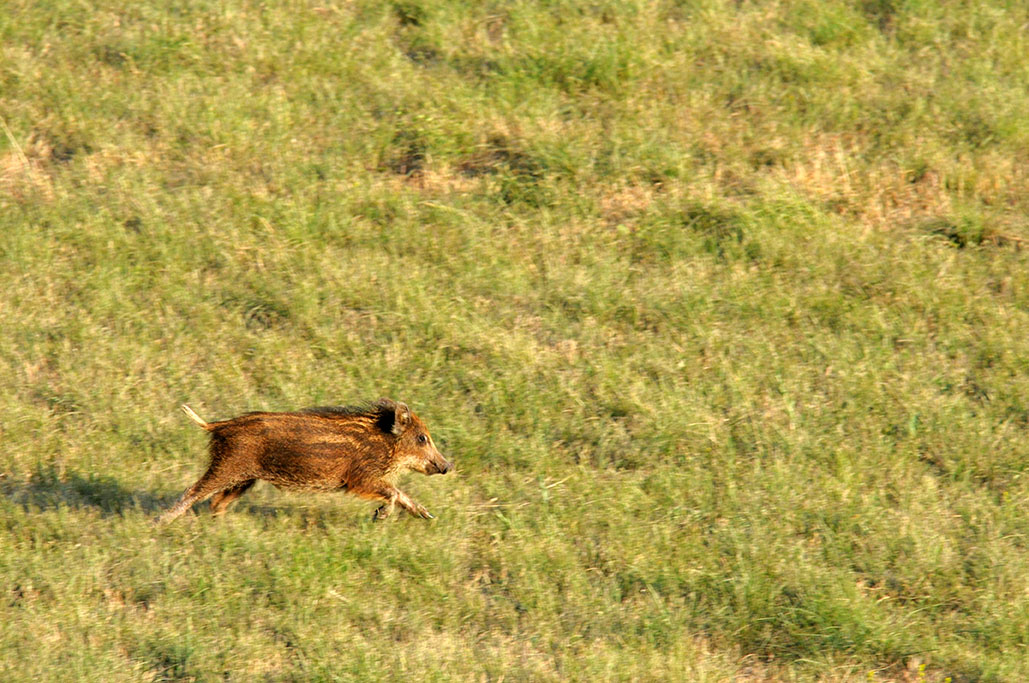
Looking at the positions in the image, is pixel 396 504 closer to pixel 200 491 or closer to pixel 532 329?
pixel 200 491

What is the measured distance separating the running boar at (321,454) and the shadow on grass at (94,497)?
0.59 feet

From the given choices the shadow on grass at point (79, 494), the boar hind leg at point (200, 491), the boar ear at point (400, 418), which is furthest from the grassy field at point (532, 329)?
the boar ear at point (400, 418)

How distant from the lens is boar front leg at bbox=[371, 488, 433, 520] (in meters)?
7.07

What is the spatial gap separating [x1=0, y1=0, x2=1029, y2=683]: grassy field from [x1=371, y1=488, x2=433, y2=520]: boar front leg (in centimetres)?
9

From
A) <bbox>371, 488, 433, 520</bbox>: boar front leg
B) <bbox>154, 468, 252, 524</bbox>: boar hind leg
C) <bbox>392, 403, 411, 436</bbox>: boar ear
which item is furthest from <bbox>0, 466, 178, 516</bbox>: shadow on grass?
<bbox>392, 403, 411, 436</bbox>: boar ear

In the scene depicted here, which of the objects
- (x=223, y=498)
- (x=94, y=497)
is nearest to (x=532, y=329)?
(x=223, y=498)

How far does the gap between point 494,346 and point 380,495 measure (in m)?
1.60

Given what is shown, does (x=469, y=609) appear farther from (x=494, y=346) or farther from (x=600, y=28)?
(x=600, y=28)

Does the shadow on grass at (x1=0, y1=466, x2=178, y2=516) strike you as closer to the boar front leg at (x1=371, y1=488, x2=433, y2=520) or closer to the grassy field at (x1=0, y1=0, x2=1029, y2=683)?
the grassy field at (x1=0, y1=0, x2=1029, y2=683)

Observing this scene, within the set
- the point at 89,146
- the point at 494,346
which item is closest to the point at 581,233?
the point at 494,346

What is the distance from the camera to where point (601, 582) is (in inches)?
269

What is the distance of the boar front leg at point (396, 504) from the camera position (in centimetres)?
707

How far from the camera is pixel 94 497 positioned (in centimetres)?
713

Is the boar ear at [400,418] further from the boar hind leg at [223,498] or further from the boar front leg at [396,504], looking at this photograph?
the boar hind leg at [223,498]
